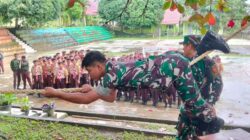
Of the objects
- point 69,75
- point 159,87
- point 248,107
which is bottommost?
point 248,107

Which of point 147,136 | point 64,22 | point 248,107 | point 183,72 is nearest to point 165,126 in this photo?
point 147,136

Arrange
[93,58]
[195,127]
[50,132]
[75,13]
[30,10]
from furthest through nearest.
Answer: [75,13] < [30,10] < [50,132] < [195,127] < [93,58]

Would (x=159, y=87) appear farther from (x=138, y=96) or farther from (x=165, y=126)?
(x=138, y=96)

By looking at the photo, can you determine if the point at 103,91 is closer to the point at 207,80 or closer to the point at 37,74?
the point at 207,80

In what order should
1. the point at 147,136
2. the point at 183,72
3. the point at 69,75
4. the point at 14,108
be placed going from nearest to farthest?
the point at 183,72 < the point at 147,136 < the point at 14,108 < the point at 69,75

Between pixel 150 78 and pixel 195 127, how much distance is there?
79cm

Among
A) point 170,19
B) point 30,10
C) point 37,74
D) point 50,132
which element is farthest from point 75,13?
point 50,132

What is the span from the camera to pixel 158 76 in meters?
3.14

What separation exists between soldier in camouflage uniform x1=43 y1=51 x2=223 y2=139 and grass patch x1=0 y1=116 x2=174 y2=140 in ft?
9.96

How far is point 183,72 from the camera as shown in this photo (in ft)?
10.3

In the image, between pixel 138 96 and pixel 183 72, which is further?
pixel 138 96

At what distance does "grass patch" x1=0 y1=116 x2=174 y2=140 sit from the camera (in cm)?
638

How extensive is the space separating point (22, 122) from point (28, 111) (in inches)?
41.8

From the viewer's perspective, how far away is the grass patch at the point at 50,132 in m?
6.38
